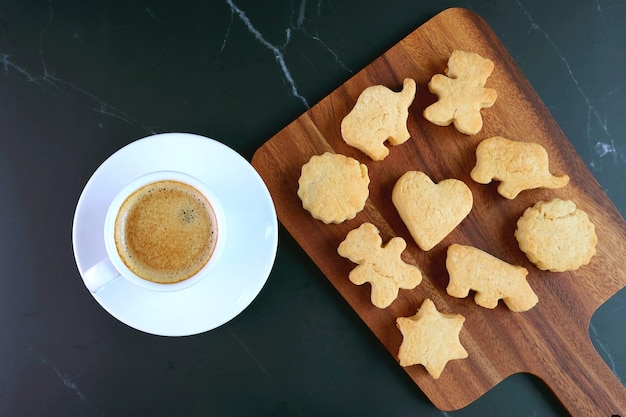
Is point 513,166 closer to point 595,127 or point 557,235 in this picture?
point 557,235

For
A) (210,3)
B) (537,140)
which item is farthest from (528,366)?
(210,3)

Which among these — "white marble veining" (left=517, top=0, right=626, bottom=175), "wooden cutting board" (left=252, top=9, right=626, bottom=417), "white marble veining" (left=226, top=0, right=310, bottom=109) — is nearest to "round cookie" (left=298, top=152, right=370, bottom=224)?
"wooden cutting board" (left=252, top=9, right=626, bottom=417)

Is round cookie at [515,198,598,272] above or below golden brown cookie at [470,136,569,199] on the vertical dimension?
below

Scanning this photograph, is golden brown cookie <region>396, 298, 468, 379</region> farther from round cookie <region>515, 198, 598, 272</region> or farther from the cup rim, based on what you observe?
the cup rim

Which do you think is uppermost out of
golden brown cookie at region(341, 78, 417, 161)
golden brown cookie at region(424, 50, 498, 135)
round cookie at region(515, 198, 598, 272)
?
golden brown cookie at region(341, 78, 417, 161)

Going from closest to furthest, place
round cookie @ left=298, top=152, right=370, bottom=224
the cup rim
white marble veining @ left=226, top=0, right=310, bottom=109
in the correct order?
the cup rim
round cookie @ left=298, top=152, right=370, bottom=224
white marble veining @ left=226, top=0, right=310, bottom=109

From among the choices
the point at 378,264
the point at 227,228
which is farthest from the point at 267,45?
the point at 378,264

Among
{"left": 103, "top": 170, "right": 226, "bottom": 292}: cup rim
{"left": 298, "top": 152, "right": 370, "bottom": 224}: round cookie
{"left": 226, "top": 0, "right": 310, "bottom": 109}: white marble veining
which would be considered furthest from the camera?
{"left": 226, "top": 0, "right": 310, "bottom": 109}: white marble veining

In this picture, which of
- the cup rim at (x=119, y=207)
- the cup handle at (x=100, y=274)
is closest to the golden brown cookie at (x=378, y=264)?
the cup rim at (x=119, y=207)

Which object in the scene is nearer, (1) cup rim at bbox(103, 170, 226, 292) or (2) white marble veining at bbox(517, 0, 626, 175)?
(1) cup rim at bbox(103, 170, 226, 292)
